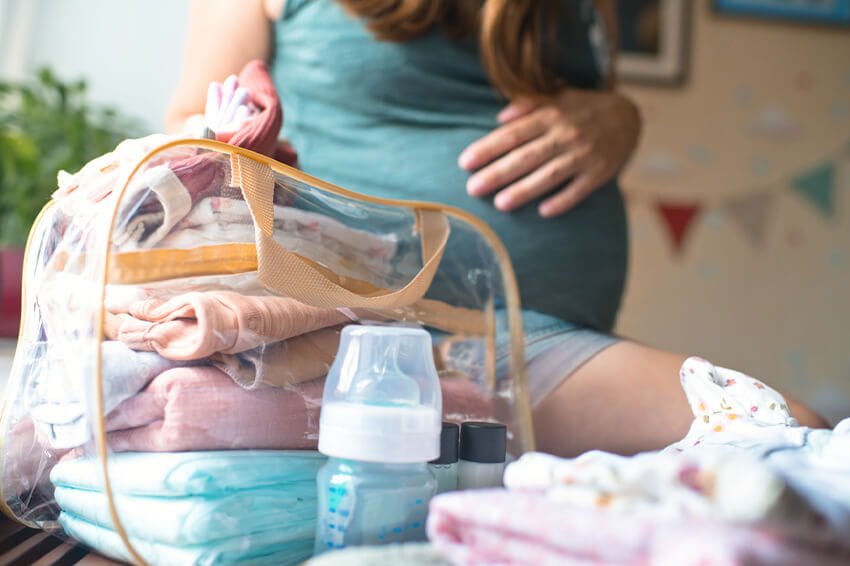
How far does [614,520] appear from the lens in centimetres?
31

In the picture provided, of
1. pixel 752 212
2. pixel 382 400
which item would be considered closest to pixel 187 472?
pixel 382 400

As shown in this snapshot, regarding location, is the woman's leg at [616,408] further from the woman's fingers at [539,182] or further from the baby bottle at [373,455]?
the baby bottle at [373,455]

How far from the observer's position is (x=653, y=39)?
207 centimetres

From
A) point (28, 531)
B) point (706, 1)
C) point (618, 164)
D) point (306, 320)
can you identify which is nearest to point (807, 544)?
point (306, 320)

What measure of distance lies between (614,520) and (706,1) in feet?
6.99

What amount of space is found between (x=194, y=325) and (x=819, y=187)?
2158 mm

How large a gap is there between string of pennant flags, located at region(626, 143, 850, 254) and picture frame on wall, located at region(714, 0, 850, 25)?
387 mm

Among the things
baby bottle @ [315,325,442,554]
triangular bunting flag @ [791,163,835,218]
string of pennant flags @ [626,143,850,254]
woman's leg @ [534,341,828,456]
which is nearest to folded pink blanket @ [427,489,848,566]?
baby bottle @ [315,325,442,554]

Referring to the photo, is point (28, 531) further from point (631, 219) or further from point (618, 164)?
point (631, 219)

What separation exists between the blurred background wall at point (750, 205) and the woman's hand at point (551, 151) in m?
1.20

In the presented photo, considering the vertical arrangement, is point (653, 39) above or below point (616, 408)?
above

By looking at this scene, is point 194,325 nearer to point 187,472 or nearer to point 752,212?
point 187,472

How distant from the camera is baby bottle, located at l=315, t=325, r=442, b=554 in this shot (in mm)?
418

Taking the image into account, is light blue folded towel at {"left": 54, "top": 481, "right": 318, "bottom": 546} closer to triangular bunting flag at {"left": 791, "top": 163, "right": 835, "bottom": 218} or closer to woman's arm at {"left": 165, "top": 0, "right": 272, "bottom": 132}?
woman's arm at {"left": 165, "top": 0, "right": 272, "bottom": 132}
